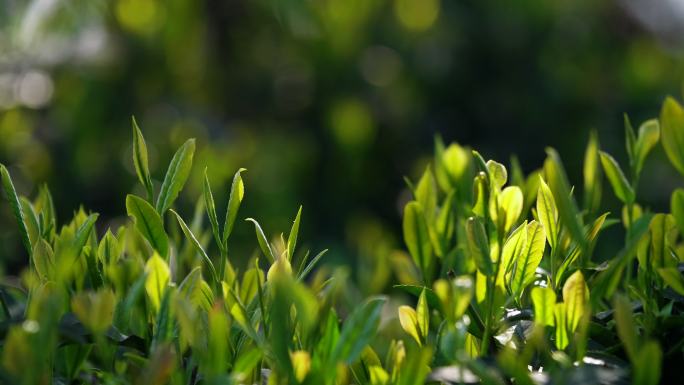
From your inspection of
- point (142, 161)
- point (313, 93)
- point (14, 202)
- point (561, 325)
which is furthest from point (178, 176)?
point (313, 93)

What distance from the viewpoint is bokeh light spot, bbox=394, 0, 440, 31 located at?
480cm

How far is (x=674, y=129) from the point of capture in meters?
0.78

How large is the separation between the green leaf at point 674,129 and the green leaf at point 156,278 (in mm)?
437

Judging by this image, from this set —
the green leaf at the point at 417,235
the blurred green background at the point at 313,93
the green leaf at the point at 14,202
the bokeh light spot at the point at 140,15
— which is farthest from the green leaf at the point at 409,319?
the bokeh light spot at the point at 140,15

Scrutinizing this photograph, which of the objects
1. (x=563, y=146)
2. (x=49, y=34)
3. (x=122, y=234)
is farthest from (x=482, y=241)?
(x=49, y=34)

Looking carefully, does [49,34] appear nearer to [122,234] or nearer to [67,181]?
[67,181]

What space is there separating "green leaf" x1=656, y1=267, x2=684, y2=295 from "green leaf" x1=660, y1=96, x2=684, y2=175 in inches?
4.6

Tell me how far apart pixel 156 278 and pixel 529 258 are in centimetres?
30

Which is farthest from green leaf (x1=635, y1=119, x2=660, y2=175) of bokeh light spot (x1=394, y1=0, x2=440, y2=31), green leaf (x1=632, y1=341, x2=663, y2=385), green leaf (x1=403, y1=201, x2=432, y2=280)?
bokeh light spot (x1=394, y1=0, x2=440, y2=31)

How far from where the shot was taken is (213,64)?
4863 millimetres

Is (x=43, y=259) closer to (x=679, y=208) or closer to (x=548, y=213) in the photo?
(x=548, y=213)

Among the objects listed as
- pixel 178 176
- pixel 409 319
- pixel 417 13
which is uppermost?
pixel 178 176

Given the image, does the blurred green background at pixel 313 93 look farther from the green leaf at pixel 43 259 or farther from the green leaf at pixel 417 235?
the green leaf at pixel 43 259

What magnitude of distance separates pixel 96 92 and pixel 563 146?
92.2 inches
